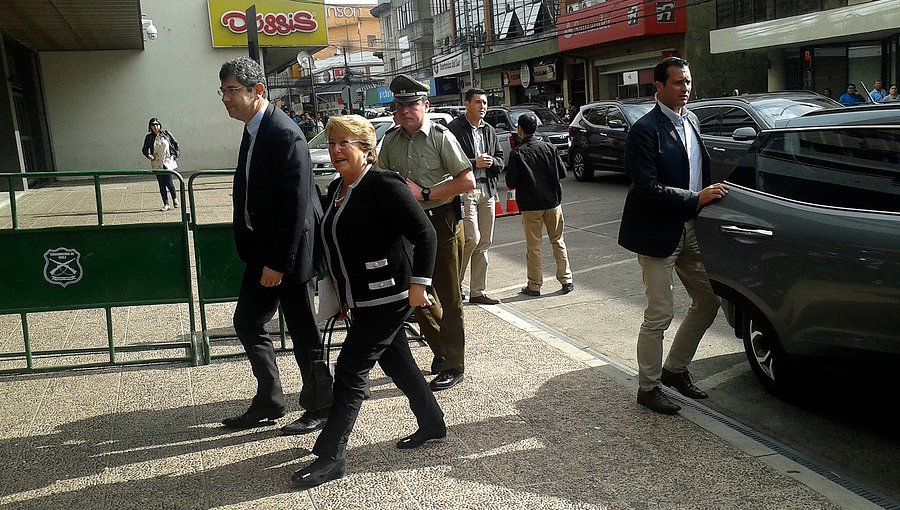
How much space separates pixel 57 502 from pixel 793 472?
3.32m

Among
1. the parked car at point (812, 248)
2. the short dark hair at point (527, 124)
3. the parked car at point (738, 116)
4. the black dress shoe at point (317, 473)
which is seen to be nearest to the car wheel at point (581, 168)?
the parked car at point (738, 116)

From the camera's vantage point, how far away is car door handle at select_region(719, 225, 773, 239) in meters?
4.52

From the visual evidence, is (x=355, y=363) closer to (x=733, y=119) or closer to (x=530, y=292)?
(x=530, y=292)

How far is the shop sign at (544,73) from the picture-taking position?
38500 millimetres

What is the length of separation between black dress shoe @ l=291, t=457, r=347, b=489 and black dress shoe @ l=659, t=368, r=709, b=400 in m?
2.11

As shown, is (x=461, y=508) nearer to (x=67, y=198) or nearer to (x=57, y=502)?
(x=57, y=502)

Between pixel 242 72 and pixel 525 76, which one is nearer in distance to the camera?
pixel 242 72

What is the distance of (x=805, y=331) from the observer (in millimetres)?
4305

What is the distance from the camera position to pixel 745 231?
462 cm

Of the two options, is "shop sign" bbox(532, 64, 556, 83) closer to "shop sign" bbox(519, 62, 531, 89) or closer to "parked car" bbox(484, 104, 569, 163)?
"shop sign" bbox(519, 62, 531, 89)

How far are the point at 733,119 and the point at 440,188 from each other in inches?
334

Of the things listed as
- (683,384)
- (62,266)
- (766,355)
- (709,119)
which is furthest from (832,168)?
(709,119)

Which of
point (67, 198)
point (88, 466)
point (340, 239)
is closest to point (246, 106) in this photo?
point (340, 239)

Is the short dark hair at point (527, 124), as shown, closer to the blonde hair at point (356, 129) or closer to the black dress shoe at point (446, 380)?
the black dress shoe at point (446, 380)
